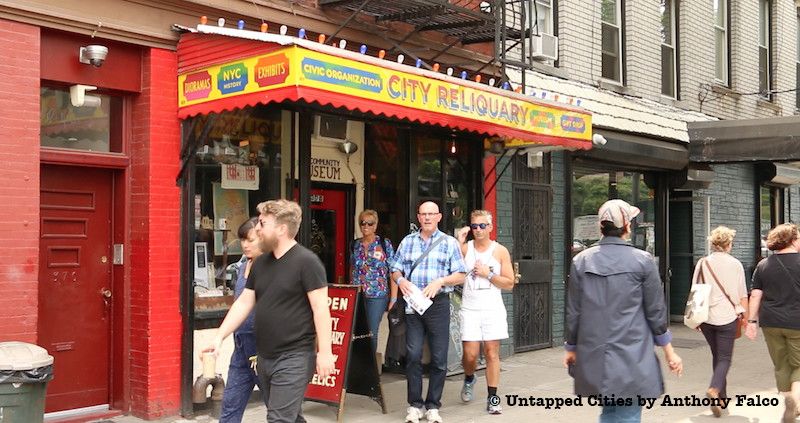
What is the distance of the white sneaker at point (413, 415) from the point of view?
24.2 feet

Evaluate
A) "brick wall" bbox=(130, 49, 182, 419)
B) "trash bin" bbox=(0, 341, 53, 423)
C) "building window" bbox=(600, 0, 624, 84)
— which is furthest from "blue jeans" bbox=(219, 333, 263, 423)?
"building window" bbox=(600, 0, 624, 84)

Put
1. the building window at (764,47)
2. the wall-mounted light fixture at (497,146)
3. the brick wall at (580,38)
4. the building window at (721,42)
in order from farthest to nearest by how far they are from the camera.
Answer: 1. the building window at (764,47)
2. the building window at (721,42)
3. the brick wall at (580,38)
4. the wall-mounted light fixture at (497,146)

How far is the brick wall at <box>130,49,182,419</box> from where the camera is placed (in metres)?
7.35

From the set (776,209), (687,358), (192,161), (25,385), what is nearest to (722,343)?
(687,358)

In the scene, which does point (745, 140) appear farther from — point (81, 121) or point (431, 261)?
point (81, 121)

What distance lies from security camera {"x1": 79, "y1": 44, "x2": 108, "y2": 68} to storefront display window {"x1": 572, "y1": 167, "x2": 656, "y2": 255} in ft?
25.4

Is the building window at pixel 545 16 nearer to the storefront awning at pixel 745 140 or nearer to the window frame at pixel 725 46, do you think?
the storefront awning at pixel 745 140

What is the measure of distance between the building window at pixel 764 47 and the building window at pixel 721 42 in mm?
1454

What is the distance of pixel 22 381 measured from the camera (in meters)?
5.50

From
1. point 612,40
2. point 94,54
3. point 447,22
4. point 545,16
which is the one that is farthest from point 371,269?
point 612,40

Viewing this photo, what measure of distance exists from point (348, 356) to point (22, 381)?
2724 mm

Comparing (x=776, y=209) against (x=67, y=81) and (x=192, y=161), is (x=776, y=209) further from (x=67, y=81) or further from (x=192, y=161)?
(x=67, y=81)

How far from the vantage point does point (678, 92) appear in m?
15.3

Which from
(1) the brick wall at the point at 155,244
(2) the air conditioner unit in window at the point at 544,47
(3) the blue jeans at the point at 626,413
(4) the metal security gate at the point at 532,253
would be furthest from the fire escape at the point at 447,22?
(3) the blue jeans at the point at 626,413
